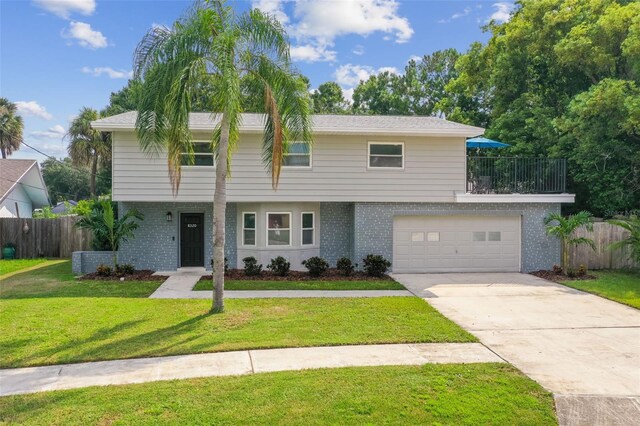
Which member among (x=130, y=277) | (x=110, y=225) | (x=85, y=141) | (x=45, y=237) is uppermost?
(x=85, y=141)

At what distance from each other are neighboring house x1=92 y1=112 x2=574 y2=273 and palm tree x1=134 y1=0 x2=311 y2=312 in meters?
4.10

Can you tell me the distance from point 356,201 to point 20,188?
2168 centimetres

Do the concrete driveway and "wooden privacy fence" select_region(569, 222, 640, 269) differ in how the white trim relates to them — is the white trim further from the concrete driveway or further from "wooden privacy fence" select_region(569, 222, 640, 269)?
the concrete driveway

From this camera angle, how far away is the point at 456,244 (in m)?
15.0

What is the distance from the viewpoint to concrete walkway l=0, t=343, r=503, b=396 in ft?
18.2

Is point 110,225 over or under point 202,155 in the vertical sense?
under

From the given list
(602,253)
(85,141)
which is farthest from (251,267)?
(85,141)

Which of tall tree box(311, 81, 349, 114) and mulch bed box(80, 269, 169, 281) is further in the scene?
tall tree box(311, 81, 349, 114)

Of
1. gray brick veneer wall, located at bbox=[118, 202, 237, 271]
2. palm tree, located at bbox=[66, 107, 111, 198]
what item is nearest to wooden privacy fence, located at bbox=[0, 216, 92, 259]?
gray brick veneer wall, located at bbox=[118, 202, 237, 271]

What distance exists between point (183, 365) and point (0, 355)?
2.81m

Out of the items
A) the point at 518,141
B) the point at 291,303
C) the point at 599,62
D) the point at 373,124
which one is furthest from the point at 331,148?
the point at 599,62

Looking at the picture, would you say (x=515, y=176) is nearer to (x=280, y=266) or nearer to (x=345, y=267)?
(x=345, y=267)

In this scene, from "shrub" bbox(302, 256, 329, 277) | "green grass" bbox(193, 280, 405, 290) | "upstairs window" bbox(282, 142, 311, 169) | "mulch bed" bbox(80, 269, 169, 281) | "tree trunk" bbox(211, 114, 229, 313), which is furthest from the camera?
A: "upstairs window" bbox(282, 142, 311, 169)

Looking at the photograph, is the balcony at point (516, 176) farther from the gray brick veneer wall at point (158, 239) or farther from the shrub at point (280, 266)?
the gray brick veneer wall at point (158, 239)
